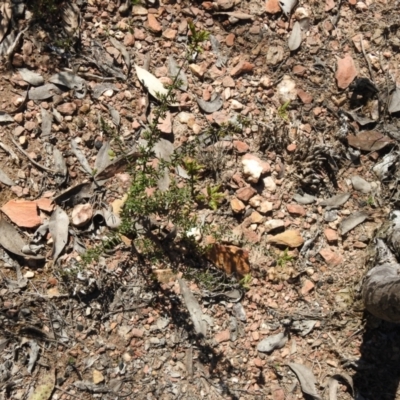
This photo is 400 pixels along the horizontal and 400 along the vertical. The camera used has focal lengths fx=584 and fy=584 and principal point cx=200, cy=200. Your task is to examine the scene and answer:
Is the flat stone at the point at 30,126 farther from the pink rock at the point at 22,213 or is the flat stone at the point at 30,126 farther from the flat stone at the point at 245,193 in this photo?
the flat stone at the point at 245,193

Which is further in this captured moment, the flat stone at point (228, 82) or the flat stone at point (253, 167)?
the flat stone at point (228, 82)

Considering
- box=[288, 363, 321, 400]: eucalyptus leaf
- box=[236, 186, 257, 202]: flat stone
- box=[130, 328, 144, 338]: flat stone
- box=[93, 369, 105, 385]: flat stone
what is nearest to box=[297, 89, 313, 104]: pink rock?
box=[236, 186, 257, 202]: flat stone

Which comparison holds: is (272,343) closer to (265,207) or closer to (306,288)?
(306,288)

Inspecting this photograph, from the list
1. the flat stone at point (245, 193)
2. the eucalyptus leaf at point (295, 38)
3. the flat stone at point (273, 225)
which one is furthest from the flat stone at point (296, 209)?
the eucalyptus leaf at point (295, 38)

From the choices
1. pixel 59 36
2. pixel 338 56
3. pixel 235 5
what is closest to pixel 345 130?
pixel 338 56

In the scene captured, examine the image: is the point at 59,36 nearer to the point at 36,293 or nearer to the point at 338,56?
the point at 36,293
